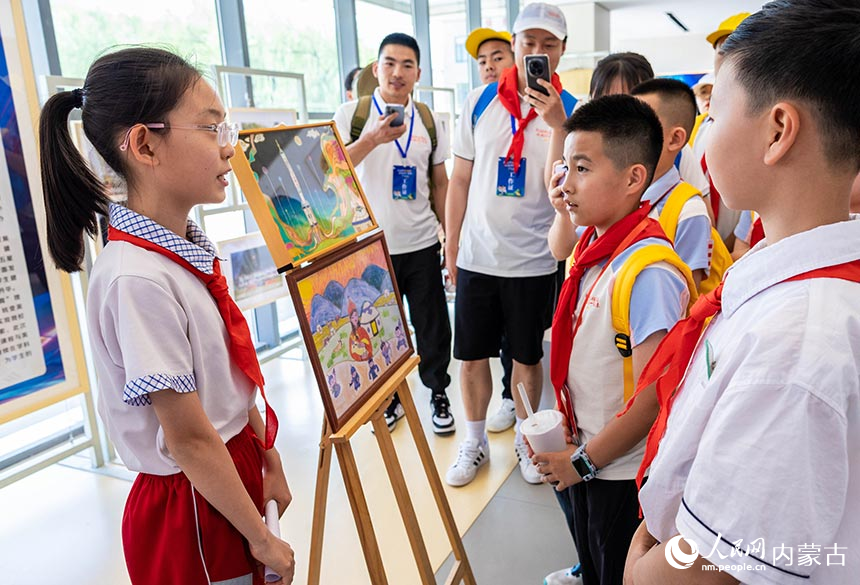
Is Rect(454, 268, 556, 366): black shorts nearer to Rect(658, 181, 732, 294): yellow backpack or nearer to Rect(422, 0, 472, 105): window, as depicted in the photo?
Rect(658, 181, 732, 294): yellow backpack

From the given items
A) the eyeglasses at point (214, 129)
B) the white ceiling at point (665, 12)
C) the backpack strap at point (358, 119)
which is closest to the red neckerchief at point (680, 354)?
the eyeglasses at point (214, 129)

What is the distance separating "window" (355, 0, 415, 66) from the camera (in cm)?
459

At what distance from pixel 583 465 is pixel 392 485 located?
0.49m

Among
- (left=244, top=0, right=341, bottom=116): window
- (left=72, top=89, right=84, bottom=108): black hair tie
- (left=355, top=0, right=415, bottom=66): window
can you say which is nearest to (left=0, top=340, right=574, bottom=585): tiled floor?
(left=72, top=89, right=84, bottom=108): black hair tie

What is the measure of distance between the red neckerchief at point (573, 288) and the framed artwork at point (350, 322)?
450 millimetres

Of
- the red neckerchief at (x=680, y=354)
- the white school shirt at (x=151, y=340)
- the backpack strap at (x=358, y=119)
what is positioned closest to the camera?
the red neckerchief at (x=680, y=354)

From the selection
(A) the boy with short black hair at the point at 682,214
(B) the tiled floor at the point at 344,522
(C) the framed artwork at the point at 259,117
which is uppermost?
(C) the framed artwork at the point at 259,117

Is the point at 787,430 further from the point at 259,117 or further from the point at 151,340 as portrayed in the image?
the point at 259,117

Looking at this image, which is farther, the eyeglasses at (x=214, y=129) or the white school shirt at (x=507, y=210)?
the white school shirt at (x=507, y=210)

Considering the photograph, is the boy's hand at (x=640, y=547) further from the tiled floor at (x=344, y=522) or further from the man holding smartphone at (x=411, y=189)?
the man holding smartphone at (x=411, y=189)

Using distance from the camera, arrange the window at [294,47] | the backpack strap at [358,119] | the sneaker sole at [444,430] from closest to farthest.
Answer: the backpack strap at [358,119], the sneaker sole at [444,430], the window at [294,47]

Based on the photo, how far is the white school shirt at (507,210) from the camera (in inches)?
92.9

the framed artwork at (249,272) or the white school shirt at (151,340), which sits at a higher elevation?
the white school shirt at (151,340)

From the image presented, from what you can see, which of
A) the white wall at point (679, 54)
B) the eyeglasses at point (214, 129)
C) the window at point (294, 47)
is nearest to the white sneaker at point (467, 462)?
the eyeglasses at point (214, 129)
